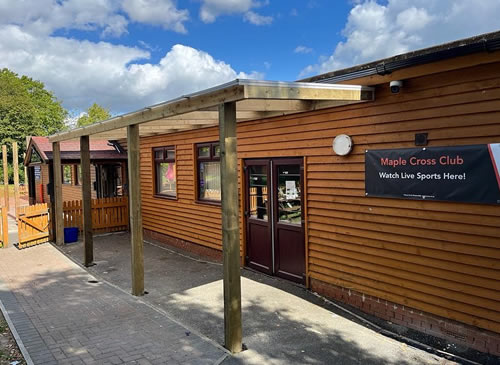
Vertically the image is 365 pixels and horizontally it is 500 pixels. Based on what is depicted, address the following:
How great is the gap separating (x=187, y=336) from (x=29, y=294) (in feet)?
11.2

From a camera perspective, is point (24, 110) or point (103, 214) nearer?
point (103, 214)

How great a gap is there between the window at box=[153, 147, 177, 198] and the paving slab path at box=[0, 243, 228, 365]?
3.30 metres

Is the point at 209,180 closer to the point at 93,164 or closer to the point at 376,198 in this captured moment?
the point at 376,198

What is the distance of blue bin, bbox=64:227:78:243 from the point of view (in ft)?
35.9

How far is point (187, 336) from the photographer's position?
4793 mm

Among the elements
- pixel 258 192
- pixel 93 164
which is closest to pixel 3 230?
pixel 93 164

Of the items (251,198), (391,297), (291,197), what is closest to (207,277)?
(251,198)

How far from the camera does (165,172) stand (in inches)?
421

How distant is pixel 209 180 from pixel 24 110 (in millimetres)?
38382

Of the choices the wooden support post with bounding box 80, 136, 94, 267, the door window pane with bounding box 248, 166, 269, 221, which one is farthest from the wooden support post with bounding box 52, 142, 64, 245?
the door window pane with bounding box 248, 166, 269, 221

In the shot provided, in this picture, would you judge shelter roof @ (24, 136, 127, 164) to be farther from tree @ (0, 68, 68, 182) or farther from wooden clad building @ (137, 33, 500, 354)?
tree @ (0, 68, 68, 182)

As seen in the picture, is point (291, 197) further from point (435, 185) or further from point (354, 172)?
point (435, 185)

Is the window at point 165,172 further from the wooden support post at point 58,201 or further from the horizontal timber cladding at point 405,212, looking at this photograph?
the horizontal timber cladding at point 405,212

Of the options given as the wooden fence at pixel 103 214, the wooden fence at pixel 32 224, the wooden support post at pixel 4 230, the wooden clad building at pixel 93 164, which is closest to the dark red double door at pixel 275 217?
the wooden fence at pixel 103 214
